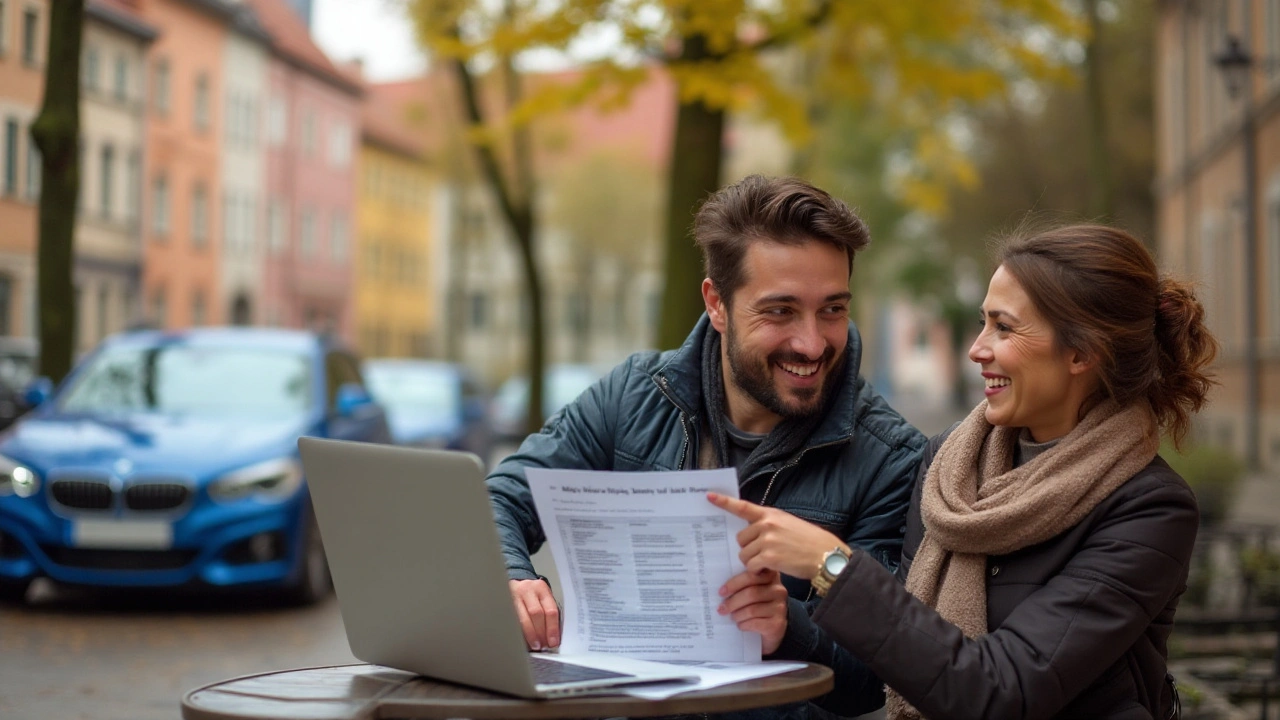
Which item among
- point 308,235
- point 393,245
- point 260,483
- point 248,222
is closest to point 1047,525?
point 260,483

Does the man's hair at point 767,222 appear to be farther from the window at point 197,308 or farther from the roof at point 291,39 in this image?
the window at point 197,308

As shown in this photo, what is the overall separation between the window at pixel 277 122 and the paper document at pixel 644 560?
29.8 metres

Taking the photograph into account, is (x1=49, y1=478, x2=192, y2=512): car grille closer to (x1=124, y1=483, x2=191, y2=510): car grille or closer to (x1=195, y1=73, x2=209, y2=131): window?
(x1=124, y1=483, x2=191, y2=510): car grille

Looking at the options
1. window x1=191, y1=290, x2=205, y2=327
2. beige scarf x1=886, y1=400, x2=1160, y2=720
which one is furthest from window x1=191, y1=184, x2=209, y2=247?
beige scarf x1=886, y1=400, x2=1160, y2=720

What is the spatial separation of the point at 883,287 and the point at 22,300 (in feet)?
138

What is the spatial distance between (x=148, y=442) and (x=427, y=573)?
740 cm

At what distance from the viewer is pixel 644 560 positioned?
3018 mm

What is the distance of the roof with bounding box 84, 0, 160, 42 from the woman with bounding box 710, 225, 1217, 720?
26.7 feet

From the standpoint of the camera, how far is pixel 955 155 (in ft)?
62.1

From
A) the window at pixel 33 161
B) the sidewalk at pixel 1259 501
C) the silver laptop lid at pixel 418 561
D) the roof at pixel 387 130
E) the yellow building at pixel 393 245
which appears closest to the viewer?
the silver laptop lid at pixel 418 561

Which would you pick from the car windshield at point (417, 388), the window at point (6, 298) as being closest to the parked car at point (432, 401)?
the car windshield at point (417, 388)

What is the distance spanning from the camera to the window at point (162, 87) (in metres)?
19.6

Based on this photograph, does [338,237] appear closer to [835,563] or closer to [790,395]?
[790,395]

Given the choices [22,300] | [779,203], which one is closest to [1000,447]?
[779,203]
